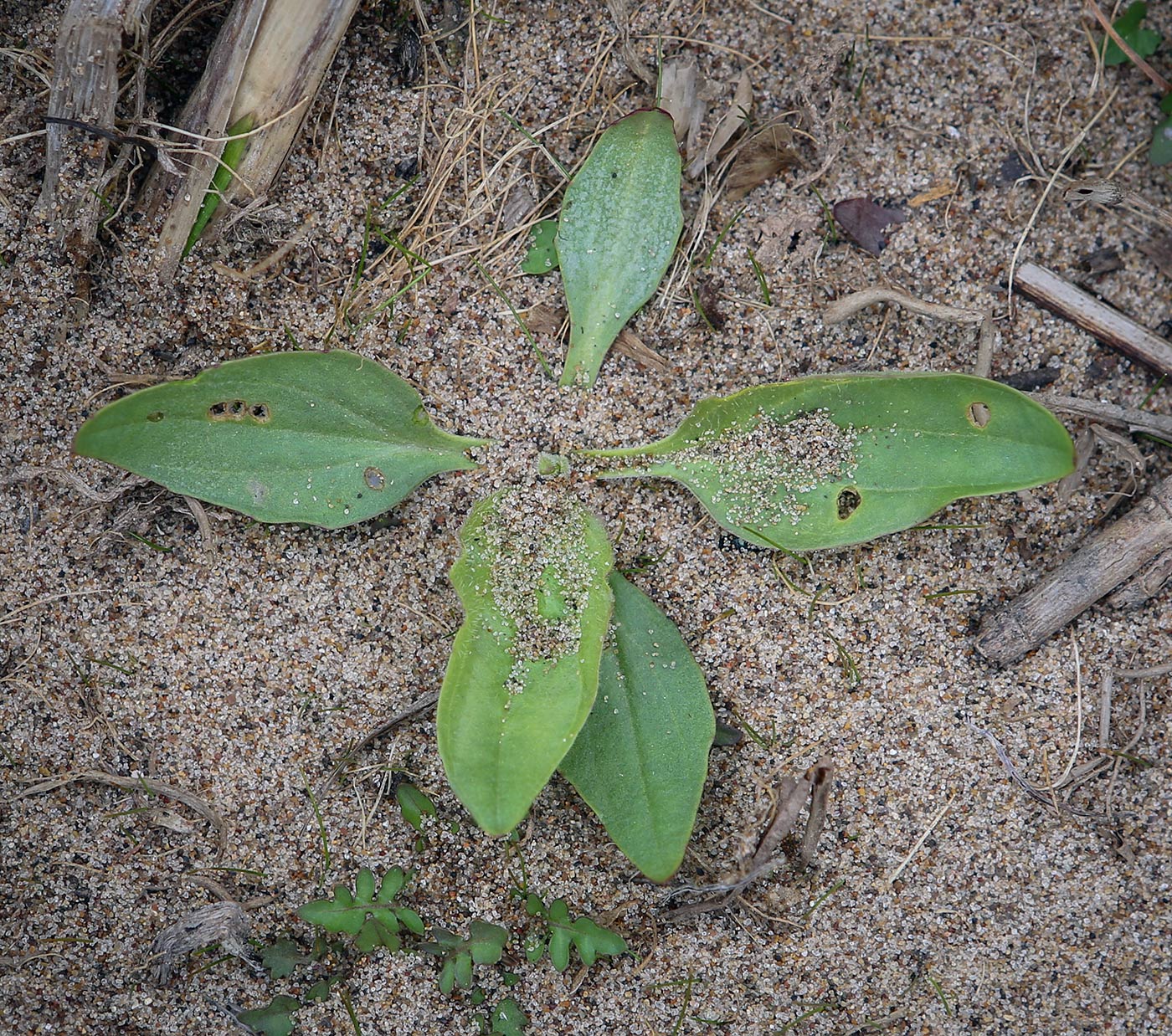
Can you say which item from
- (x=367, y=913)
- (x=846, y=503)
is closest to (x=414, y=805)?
(x=367, y=913)

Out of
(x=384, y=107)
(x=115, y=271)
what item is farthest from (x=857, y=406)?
(x=115, y=271)

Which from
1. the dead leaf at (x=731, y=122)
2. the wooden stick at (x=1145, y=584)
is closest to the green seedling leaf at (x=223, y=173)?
the dead leaf at (x=731, y=122)

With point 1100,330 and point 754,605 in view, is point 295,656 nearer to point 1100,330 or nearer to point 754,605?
point 754,605

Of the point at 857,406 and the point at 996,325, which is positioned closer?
A: the point at 857,406

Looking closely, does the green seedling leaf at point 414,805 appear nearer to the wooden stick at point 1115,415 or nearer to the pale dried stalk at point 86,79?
the pale dried stalk at point 86,79

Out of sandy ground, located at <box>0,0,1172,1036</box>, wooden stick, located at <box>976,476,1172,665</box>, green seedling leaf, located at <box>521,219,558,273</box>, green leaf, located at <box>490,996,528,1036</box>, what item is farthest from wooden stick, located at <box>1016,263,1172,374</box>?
green leaf, located at <box>490,996,528,1036</box>

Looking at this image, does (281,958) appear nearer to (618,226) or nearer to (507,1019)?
(507,1019)

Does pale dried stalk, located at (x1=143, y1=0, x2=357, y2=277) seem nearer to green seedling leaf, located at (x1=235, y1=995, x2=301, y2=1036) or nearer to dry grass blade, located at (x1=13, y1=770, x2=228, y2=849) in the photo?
dry grass blade, located at (x1=13, y1=770, x2=228, y2=849)
